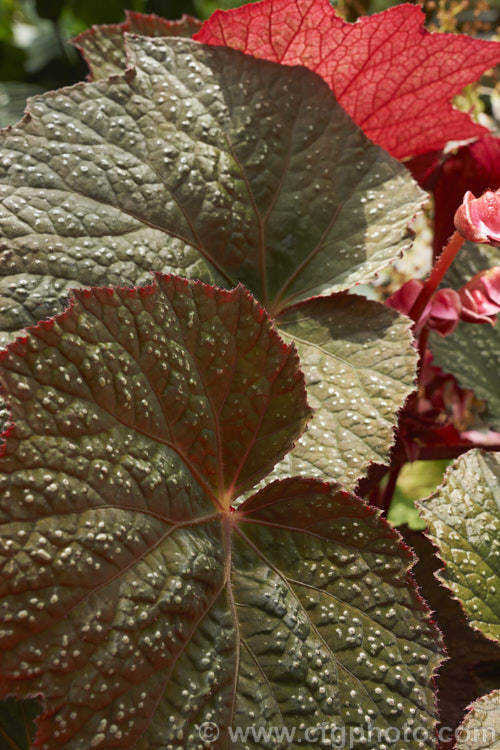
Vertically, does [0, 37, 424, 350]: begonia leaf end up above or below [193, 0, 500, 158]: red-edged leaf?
below

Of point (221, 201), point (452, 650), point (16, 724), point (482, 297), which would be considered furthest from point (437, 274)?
point (16, 724)

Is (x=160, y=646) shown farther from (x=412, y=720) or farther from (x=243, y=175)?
(x=243, y=175)

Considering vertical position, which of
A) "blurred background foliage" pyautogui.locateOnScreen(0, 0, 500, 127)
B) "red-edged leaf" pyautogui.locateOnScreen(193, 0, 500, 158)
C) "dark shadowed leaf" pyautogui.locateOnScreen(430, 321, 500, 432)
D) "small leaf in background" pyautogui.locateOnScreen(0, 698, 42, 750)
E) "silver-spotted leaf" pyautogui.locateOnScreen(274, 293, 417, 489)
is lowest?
"small leaf in background" pyautogui.locateOnScreen(0, 698, 42, 750)

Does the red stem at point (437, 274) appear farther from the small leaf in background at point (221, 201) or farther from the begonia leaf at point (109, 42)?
the begonia leaf at point (109, 42)

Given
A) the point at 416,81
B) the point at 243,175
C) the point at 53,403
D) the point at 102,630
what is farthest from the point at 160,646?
the point at 416,81

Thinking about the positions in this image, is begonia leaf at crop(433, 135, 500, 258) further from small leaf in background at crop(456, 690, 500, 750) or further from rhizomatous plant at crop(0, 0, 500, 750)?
small leaf in background at crop(456, 690, 500, 750)

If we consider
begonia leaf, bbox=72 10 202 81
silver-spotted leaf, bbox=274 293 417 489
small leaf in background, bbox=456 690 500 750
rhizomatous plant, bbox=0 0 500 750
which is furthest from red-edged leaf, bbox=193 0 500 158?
small leaf in background, bbox=456 690 500 750

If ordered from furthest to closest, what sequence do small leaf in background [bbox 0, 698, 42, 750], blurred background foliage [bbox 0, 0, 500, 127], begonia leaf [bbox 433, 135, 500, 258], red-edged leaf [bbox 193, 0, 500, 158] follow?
blurred background foliage [bbox 0, 0, 500, 127], begonia leaf [bbox 433, 135, 500, 258], red-edged leaf [bbox 193, 0, 500, 158], small leaf in background [bbox 0, 698, 42, 750]

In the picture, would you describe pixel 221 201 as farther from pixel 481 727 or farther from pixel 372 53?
pixel 481 727
